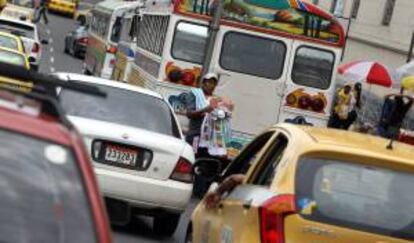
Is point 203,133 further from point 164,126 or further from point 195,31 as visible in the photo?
point 164,126

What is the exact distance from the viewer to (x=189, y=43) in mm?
16781

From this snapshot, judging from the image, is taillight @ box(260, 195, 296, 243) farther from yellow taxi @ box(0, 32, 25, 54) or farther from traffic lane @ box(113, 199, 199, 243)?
yellow taxi @ box(0, 32, 25, 54)

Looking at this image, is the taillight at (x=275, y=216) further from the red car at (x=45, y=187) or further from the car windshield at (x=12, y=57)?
the car windshield at (x=12, y=57)

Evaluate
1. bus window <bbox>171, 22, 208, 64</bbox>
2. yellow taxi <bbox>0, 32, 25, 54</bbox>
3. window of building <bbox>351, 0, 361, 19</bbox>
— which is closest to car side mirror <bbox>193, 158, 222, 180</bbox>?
bus window <bbox>171, 22, 208, 64</bbox>

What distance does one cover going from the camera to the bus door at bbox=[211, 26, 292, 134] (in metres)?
16.9

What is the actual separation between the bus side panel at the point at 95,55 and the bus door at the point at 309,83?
15.1m

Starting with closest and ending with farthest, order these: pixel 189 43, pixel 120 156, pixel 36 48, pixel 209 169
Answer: pixel 209 169 → pixel 120 156 → pixel 189 43 → pixel 36 48

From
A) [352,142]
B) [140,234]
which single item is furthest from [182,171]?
[352,142]

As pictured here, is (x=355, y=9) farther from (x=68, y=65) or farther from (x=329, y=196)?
(x=329, y=196)

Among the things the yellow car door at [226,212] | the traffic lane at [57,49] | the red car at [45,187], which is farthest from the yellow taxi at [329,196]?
the traffic lane at [57,49]

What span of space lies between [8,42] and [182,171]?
1282cm

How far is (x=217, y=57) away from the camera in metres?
16.8

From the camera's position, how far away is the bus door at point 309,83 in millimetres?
17125

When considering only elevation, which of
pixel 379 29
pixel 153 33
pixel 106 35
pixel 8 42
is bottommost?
pixel 106 35
